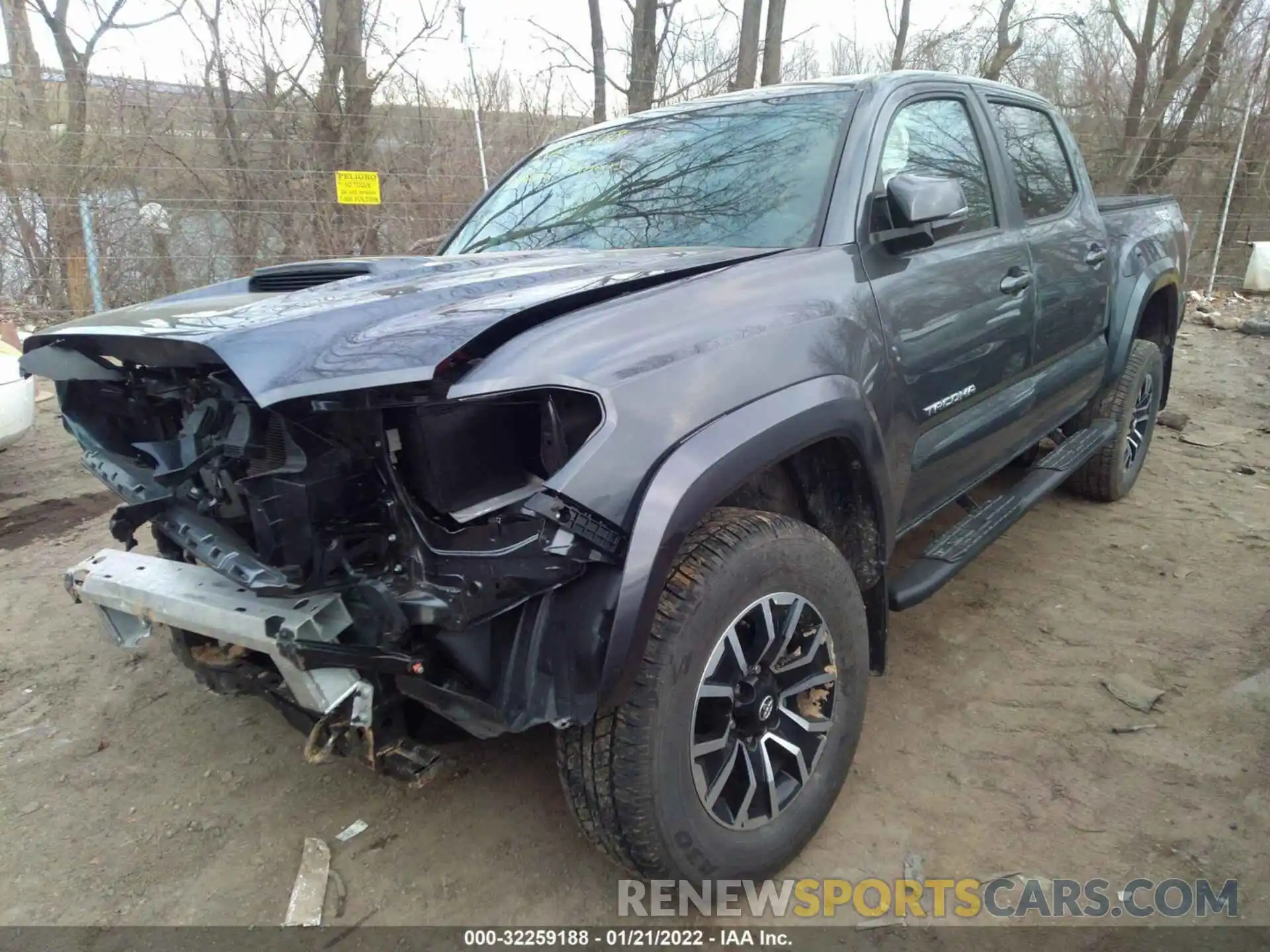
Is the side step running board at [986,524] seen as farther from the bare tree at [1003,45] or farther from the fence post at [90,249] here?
the bare tree at [1003,45]

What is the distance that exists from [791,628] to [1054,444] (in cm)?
321

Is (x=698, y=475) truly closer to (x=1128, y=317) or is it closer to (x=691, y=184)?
(x=691, y=184)

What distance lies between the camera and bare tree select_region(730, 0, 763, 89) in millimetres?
12539

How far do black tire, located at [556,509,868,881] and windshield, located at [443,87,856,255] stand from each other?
95 centimetres

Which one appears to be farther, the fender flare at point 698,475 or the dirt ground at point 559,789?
the dirt ground at point 559,789

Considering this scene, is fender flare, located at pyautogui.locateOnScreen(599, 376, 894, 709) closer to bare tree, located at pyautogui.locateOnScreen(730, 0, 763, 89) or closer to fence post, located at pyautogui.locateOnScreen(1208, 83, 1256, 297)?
bare tree, located at pyautogui.locateOnScreen(730, 0, 763, 89)

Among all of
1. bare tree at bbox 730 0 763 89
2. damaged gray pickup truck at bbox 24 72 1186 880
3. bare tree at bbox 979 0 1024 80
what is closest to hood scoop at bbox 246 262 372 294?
damaged gray pickup truck at bbox 24 72 1186 880

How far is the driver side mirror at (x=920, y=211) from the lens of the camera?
235 cm

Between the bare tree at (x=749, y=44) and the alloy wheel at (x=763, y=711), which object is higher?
the bare tree at (x=749, y=44)

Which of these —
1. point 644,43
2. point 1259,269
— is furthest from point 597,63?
point 1259,269

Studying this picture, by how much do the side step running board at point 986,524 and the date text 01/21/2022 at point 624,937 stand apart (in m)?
1.01

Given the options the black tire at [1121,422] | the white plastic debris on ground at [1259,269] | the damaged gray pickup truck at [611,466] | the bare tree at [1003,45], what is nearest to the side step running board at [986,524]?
the damaged gray pickup truck at [611,466]

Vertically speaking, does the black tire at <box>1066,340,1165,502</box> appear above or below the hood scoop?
below

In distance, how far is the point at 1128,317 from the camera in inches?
162
